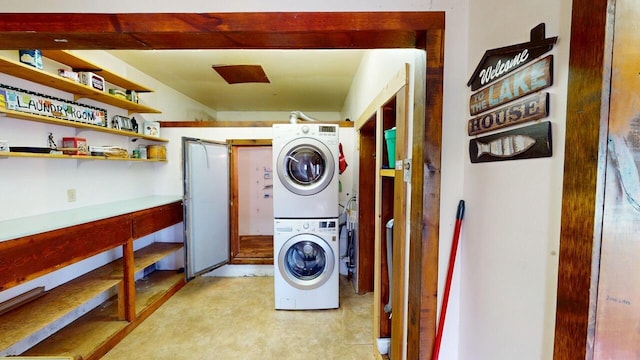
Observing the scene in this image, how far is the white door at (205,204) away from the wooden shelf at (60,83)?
71 centimetres

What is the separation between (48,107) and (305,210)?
2.17 meters

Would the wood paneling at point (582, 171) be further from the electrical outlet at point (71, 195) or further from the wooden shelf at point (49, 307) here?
the electrical outlet at point (71, 195)

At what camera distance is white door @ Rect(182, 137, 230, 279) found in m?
2.80

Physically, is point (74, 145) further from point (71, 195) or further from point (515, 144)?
point (515, 144)

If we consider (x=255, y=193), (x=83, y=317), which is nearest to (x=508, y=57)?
(x=83, y=317)

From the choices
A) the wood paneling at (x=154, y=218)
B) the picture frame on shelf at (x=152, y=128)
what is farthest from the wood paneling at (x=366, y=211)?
the picture frame on shelf at (x=152, y=128)

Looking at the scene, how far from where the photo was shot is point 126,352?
201 cm

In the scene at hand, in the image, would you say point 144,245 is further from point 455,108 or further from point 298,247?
point 455,108

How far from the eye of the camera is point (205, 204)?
9.95 feet

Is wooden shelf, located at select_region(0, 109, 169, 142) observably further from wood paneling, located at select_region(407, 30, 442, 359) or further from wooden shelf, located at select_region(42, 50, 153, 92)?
wood paneling, located at select_region(407, 30, 442, 359)

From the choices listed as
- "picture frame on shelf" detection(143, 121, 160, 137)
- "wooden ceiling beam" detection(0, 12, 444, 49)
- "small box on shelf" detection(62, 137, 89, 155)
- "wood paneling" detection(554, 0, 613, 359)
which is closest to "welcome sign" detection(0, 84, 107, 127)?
"small box on shelf" detection(62, 137, 89, 155)

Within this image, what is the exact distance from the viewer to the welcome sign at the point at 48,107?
1.68m

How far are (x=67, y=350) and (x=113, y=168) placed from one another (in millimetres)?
1615

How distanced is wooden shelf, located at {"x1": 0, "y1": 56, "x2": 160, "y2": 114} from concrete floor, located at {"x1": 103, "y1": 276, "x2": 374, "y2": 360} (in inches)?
83.3
